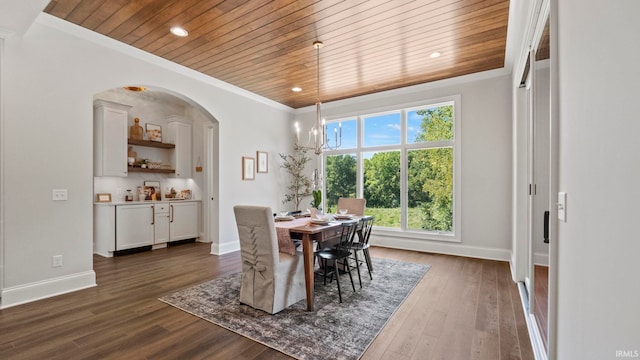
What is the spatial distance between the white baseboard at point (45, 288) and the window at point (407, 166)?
3.86 metres

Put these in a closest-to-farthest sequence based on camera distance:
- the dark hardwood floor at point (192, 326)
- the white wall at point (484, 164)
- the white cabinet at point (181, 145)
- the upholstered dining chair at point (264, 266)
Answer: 1. the dark hardwood floor at point (192, 326)
2. the upholstered dining chair at point (264, 266)
3. the white wall at point (484, 164)
4. the white cabinet at point (181, 145)

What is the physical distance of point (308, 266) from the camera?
2783 mm

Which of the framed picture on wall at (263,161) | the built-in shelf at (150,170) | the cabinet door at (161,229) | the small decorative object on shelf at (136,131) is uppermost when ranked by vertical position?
the small decorative object on shelf at (136,131)

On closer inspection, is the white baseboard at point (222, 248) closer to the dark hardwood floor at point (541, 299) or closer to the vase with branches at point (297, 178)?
the vase with branches at point (297, 178)

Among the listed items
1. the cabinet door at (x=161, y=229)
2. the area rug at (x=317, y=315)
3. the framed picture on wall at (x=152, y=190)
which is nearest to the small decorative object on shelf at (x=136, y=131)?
the framed picture on wall at (x=152, y=190)

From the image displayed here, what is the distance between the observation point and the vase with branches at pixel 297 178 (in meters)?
6.42

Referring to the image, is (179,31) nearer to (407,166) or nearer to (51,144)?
(51,144)

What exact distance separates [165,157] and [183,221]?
1.54 m

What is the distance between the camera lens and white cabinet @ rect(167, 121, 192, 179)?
19.9ft

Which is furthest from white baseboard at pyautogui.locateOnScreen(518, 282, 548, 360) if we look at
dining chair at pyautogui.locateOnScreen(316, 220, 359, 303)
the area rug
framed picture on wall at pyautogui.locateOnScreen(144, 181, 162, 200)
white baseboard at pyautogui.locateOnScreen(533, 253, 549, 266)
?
Answer: framed picture on wall at pyautogui.locateOnScreen(144, 181, 162, 200)

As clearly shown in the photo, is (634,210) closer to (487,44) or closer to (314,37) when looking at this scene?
(314,37)

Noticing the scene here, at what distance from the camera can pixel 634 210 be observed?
2.13 ft

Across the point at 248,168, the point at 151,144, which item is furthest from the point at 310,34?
the point at 151,144

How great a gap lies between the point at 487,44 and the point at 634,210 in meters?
3.70
